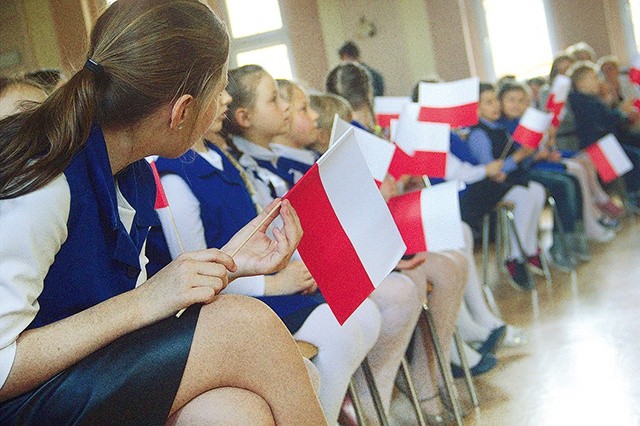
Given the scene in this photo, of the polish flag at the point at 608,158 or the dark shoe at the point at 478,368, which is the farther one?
the polish flag at the point at 608,158

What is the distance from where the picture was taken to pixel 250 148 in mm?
2758

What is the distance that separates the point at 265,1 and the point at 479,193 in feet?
18.5

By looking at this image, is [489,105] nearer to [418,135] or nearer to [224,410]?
[418,135]

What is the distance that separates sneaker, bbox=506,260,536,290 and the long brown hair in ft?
11.8

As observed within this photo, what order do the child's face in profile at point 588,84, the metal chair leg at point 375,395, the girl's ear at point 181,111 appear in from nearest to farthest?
1. the girl's ear at point 181,111
2. the metal chair leg at point 375,395
3. the child's face in profile at point 588,84

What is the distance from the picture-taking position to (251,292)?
2174 millimetres

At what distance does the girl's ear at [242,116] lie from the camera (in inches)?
107

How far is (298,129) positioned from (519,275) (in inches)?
82.2

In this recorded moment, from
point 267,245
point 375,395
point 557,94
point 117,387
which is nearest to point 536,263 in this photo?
point 557,94

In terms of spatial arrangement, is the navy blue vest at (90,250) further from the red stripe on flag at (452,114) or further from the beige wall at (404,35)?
the beige wall at (404,35)

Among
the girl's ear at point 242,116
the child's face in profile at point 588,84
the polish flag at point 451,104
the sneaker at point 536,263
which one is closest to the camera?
the girl's ear at point 242,116

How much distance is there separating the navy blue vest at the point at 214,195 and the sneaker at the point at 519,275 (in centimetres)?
275

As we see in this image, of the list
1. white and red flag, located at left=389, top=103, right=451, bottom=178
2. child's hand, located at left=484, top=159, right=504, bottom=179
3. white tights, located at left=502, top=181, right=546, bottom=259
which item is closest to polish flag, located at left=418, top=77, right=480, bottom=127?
white and red flag, located at left=389, top=103, right=451, bottom=178

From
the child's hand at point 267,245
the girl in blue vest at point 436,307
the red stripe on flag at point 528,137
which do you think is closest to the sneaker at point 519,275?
the red stripe on flag at point 528,137
